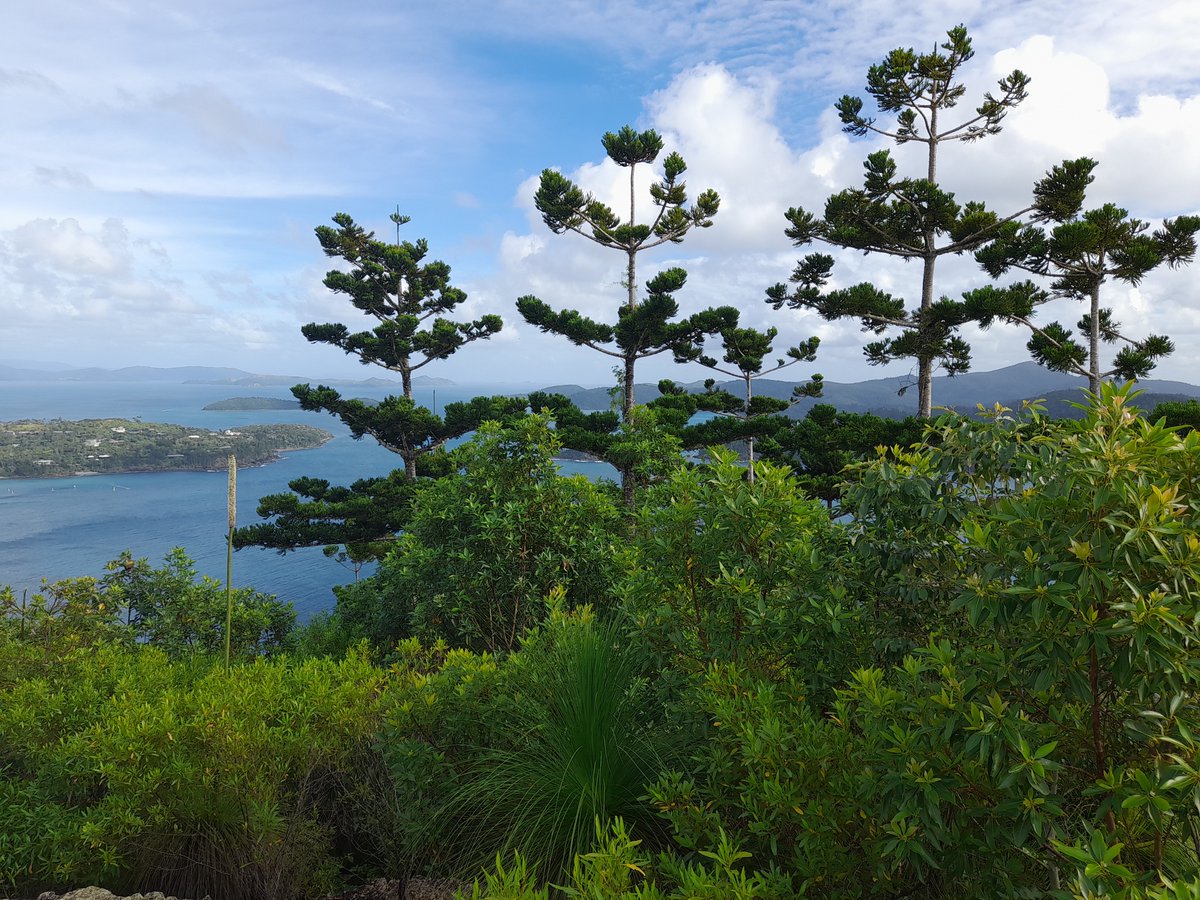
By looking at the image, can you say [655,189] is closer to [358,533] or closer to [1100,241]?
[1100,241]

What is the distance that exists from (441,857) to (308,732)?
3.25 ft

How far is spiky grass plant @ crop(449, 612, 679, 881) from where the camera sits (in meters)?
2.59

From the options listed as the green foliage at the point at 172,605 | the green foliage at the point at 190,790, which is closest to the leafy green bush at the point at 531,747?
the green foliage at the point at 190,790

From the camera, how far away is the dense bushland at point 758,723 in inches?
59.2

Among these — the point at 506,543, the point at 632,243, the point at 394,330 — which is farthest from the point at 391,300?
the point at 506,543

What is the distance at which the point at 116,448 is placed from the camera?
47594 millimetres

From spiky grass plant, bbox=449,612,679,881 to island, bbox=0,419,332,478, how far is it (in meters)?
49.4

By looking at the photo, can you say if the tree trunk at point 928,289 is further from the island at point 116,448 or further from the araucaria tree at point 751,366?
the island at point 116,448

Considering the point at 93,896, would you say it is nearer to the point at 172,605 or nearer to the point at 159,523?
the point at 172,605

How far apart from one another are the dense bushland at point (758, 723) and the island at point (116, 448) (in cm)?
4828

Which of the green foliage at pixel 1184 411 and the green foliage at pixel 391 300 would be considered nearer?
the green foliage at pixel 1184 411

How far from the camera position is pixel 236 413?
9200cm

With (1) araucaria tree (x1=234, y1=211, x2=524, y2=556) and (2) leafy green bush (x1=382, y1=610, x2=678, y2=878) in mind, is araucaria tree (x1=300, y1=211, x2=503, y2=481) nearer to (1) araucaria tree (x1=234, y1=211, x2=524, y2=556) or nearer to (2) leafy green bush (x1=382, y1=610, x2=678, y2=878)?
(1) araucaria tree (x1=234, y1=211, x2=524, y2=556)

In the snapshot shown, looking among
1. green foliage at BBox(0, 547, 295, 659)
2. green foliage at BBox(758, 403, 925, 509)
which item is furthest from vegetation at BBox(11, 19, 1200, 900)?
green foliage at BBox(758, 403, 925, 509)
